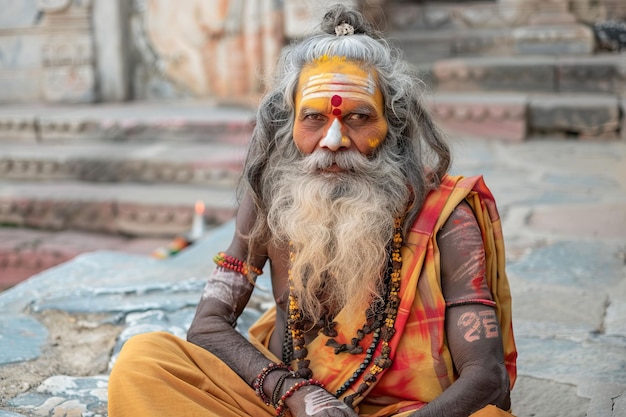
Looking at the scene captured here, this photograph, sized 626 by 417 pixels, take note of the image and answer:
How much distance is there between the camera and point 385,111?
2.20m

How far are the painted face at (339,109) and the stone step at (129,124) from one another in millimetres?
3691

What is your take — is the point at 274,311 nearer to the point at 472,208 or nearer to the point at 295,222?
the point at 295,222

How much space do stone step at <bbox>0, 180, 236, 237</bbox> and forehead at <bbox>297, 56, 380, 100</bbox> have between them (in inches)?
123

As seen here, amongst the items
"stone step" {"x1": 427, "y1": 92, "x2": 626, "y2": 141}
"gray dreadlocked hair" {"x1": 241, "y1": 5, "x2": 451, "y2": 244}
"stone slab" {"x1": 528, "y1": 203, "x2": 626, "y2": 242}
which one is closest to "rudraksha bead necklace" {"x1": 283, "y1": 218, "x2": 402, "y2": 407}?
"gray dreadlocked hair" {"x1": 241, "y1": 5, "x2": 451, "y2": 244}

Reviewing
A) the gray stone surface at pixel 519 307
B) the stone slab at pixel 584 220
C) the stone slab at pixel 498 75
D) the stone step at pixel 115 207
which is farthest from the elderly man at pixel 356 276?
the stone slab at pixel 498 75

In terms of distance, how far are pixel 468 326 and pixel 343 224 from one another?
43cm

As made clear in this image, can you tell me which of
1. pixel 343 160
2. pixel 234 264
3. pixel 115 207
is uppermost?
pixel 343 160

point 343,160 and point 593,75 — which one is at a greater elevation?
point 343,160

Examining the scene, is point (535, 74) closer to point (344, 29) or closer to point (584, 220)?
point (584, 220)

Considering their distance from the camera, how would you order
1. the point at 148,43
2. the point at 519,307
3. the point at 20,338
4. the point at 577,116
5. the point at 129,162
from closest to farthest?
1. the point at 20,338
2. the point at 519,307
3. the point at 129,162
4. the point at 577,116
5. the point at 148,43

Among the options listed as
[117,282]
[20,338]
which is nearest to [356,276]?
[20,338]

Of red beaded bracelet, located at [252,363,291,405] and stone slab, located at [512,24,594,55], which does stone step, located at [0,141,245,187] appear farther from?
red beaded bracelet, located at [252,363,291,405]

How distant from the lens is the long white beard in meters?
2.12

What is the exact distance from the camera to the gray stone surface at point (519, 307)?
98.6 inches
